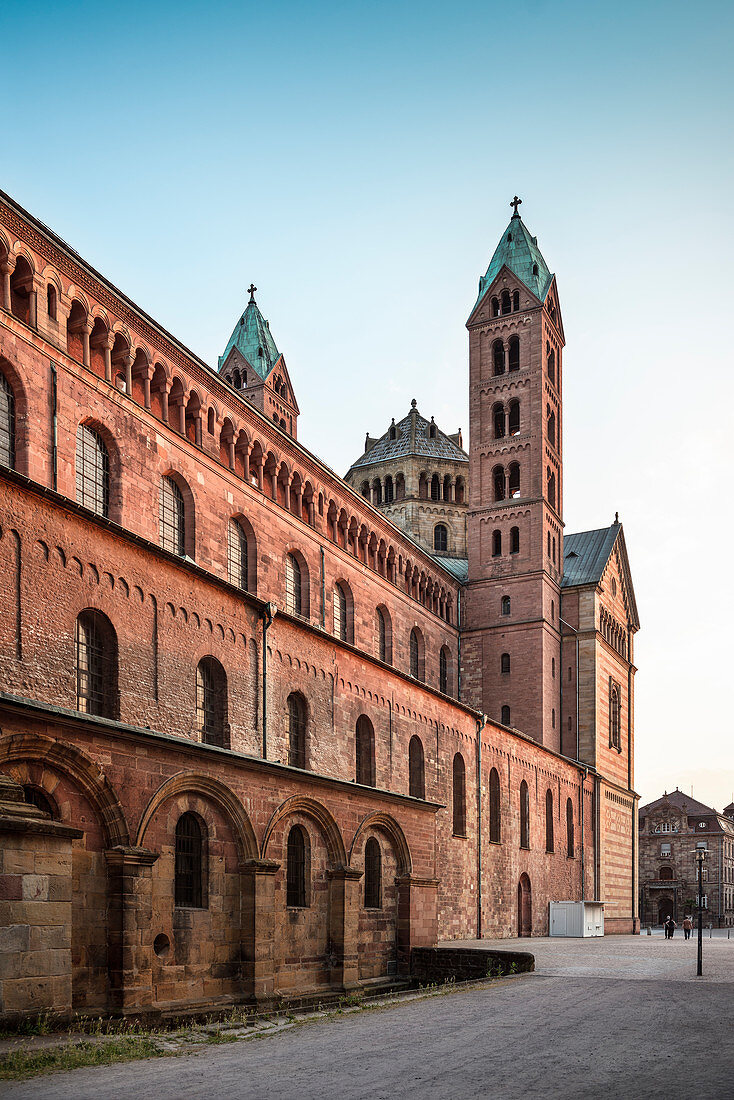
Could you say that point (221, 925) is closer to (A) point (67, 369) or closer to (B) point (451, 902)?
(A) point (67, 369)

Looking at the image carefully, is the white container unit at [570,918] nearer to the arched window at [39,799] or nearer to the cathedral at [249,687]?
the cathedral at [249,687]

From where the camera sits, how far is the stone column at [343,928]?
74.5ft

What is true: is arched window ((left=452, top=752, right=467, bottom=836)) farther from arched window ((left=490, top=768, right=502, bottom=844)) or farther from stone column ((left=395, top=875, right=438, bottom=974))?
stone column ((left=395, top=875, right=438, bottom=974))

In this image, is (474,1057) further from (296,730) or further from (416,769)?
(416,769)

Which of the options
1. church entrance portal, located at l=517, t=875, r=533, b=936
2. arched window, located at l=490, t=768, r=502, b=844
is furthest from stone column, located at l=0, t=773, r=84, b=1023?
church entrance portal, located at l=517, t=875, r=533, b=936

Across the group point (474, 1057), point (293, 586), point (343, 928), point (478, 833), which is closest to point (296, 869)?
point (343, 928)

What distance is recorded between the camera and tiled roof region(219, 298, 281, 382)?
59.8 m

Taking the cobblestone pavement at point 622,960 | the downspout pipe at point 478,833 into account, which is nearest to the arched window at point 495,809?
the downspout pipe at point 478,833

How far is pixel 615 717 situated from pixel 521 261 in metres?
24.4

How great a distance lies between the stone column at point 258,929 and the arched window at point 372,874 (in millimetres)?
5344

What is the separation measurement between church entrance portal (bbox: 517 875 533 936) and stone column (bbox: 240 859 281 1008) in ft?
86.1

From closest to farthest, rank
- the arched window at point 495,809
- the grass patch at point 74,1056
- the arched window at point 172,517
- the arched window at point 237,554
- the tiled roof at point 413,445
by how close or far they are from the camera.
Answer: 1. the grass patch at point 74,1056
2. the arched window at point 172,517
3. the arched window at point 237,554
4. the arched window at point 495,809
5. the tiled roof at point 413,445

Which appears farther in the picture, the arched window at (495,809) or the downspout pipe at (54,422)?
the arched window at (495,809)

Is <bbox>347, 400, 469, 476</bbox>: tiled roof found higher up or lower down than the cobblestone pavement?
higher up
